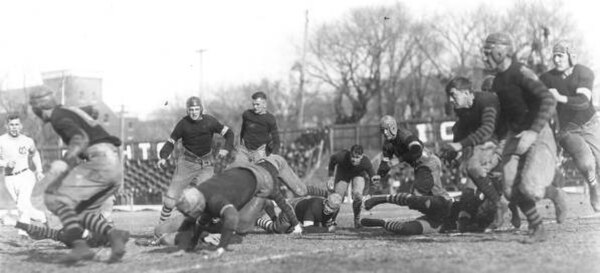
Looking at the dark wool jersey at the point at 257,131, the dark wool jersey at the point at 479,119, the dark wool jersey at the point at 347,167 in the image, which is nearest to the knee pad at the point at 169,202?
the dark wool jersey at the point at 257,131

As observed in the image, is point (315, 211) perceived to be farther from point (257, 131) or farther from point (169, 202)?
point (169, 202)

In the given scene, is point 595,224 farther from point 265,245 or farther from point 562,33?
point 562,33

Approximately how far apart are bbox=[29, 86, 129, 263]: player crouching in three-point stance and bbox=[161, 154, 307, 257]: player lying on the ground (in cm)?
82

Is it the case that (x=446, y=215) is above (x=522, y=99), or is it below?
below

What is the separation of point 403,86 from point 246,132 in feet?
154

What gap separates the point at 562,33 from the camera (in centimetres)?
4594

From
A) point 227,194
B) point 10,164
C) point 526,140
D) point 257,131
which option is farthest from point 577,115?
point 10,164

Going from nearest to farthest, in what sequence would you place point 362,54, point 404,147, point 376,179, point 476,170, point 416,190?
point 476,170
point 416,190
point 404,147
point 376,179
point 362,54

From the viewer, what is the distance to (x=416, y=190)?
1129 centimetres

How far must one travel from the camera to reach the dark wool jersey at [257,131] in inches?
513

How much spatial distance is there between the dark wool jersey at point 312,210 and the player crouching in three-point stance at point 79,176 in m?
4.37

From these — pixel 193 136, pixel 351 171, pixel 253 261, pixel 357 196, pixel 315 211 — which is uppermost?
pixel 193 136

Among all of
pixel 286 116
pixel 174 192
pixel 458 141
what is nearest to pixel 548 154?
pixel 458 141

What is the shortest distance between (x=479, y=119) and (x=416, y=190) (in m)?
2.61
